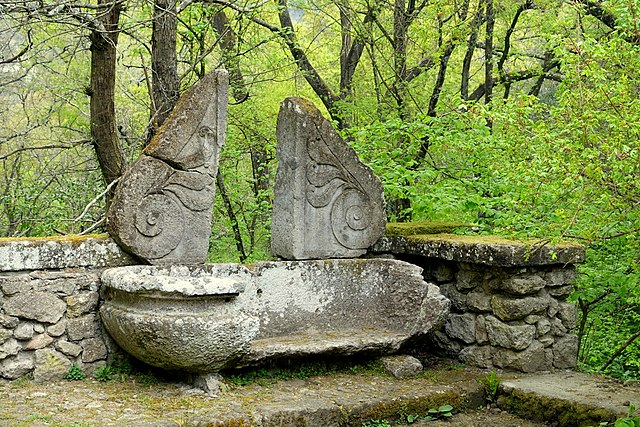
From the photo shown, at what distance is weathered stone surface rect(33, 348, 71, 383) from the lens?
14.7 feet

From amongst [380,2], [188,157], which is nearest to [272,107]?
[380,2]

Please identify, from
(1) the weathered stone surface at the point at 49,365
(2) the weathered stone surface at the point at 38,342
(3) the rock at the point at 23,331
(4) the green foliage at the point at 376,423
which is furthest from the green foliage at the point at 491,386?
(3) the rock at the point at 23,331

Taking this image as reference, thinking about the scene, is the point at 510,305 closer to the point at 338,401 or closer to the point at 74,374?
the point at 338,401

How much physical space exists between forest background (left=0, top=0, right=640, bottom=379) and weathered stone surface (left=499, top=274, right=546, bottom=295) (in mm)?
331

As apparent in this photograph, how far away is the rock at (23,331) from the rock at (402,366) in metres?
2.32

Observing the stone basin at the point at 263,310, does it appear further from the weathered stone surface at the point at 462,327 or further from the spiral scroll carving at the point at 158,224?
the weathered stone surface at the point at 462,327

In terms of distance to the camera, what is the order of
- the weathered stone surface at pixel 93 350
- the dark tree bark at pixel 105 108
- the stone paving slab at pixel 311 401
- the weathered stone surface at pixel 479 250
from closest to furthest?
1. the stone paving slab at pixel 311 401
2. the weathered stone surface at pixel 93 350
3. the weathered stone surface at pixel 479 250
4. the dark tree bark at pixel 105 108

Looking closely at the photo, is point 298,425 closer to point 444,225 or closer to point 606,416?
point 606,416

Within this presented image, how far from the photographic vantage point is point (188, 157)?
195 inches

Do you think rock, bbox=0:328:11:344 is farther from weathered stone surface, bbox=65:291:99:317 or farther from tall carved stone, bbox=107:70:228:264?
tall carved stone, bbox=107:70:228:264

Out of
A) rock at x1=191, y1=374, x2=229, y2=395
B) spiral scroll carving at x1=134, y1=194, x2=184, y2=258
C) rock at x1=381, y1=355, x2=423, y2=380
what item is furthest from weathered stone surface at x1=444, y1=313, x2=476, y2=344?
spiral scroll carving at x1=134, y1=194, x2=184, y2=258

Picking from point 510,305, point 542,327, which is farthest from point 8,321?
point 542,327

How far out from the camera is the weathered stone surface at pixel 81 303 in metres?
4.62

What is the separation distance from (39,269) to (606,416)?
137 inches
